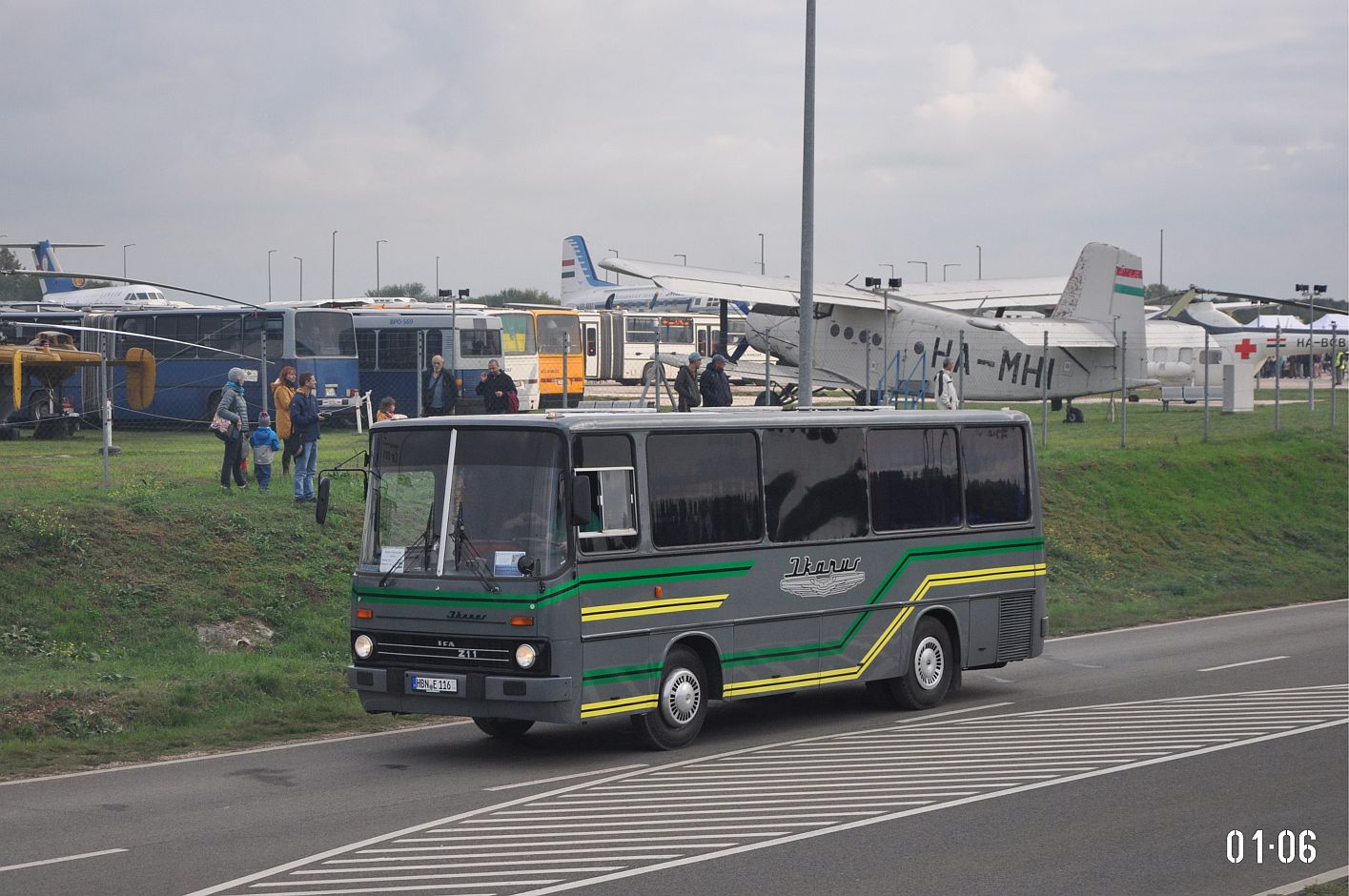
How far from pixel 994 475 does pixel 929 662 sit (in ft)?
7.19

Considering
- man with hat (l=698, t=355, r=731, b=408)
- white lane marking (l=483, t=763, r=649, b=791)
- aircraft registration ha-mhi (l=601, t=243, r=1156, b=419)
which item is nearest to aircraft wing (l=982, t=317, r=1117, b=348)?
aircraft registration ha-mhi (l=601, t=243, r=1156, b=419)

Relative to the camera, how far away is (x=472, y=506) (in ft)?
41.6

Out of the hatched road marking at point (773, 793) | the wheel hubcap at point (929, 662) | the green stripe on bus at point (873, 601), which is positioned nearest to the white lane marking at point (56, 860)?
the hatched road marking at point (773, 793)

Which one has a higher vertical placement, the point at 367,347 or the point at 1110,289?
the point at 1110,289

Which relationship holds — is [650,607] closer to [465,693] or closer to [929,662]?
[465,693]

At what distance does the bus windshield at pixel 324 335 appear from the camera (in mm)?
38688

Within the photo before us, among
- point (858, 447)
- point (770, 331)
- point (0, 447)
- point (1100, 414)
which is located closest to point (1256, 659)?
point (858, 447)

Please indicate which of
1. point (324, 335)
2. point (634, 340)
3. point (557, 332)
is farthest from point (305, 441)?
point (634, 340)

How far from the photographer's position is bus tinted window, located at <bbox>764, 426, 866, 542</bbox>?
14336mm

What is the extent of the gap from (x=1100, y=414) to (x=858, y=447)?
34.1 m

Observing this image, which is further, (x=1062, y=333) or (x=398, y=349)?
(x=398, y=349)

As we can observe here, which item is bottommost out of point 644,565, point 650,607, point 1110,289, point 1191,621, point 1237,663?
point 1191,621

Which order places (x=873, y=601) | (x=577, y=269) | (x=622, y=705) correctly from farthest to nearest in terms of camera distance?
(x=577, y=269)
(x=873, y=601)
(x=622, y=705)

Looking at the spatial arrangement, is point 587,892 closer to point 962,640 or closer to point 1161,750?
point 1161,750
